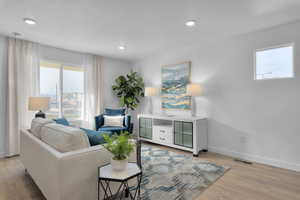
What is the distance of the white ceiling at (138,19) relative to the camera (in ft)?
6.85

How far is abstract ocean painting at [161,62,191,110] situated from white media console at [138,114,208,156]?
50 centimetres

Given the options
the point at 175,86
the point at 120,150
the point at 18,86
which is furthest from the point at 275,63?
the point at 18,86

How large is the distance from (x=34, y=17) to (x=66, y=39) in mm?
912

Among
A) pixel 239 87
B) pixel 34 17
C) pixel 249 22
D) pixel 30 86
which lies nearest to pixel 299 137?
pixel 239 87

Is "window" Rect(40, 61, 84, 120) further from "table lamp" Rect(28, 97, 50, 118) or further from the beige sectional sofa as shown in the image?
the beige sectional sofa

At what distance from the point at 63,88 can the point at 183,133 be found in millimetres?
3262

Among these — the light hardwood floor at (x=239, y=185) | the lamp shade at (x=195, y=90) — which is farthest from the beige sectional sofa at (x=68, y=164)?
the lamp shade at (x=195, y=90)

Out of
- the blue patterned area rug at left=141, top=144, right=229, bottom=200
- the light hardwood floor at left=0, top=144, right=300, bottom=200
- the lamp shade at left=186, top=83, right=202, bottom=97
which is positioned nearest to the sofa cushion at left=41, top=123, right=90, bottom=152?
the light hardwood floor at left=0, top=144, right=300, bottom=200

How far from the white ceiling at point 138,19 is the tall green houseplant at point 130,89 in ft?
4.80

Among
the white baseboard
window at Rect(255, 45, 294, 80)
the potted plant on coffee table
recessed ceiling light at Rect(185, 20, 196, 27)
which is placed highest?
recessed ceiling light at Rect(185, 20, 196, 27)

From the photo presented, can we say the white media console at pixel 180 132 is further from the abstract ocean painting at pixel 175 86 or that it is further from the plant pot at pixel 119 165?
the plant pot at pixel 119 165

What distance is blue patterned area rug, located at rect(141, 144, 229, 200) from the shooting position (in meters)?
1.91

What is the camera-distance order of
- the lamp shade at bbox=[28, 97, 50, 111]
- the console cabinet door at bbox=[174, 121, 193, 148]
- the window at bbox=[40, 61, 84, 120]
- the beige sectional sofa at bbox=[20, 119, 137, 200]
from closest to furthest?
the beige sectional sofa at bbox=[20, 119, 137, 200] < the lamp shade at bbox=[28, 97, 50, 111] < the console cabinet door at bbox=[174, 121, 193, 148] < the window at bbox=[40, 61, 84, 120]

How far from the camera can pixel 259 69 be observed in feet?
9.68
